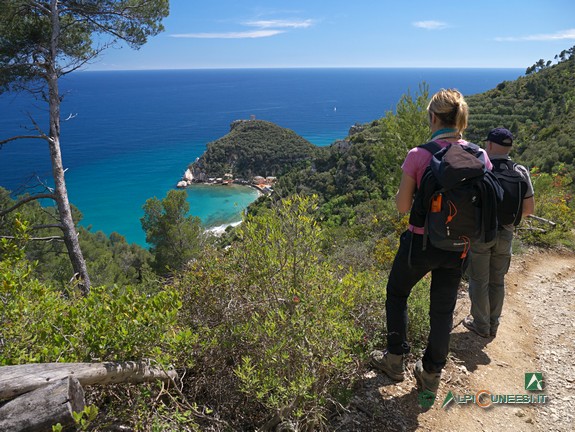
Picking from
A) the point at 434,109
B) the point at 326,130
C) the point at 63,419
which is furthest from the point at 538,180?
the point at 326,130

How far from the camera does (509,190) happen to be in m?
3.01

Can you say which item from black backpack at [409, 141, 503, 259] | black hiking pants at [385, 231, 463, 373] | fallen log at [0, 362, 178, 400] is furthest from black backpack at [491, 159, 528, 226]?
fallen log at [0, 362, 178, 400]

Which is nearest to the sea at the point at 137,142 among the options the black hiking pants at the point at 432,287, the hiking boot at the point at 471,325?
the black hiking pants at the point at 432,287

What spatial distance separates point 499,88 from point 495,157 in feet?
165

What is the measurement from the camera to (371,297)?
3.17m

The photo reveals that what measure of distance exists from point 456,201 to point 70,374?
2.29 m

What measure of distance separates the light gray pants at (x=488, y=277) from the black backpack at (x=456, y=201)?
3.65 ft

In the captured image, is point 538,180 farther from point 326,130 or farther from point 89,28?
point 326,130

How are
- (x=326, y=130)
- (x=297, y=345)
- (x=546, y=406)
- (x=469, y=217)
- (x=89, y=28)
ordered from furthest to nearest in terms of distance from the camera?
(x=326, y=130) → (x=89, y=28) → (x=546, y=406) → (x=469, y=217) → (x=297, y=345)

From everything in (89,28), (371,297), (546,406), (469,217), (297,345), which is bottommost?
(546,406)

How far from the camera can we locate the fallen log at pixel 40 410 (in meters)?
1.55

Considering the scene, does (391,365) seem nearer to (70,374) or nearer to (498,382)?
(498,382)

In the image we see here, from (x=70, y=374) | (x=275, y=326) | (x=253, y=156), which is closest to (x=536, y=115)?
(x=275, y=326)

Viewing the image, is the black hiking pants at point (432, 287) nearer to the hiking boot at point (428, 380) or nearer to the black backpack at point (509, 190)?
the hiking boot at point (428, 380)
